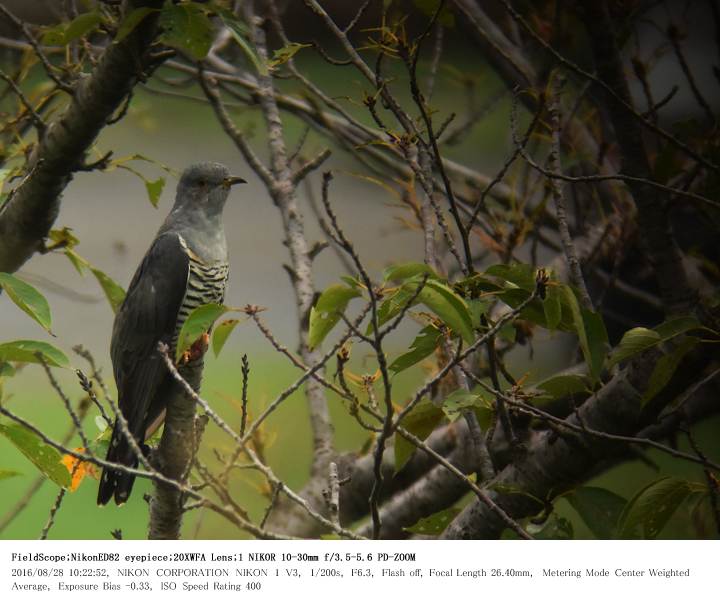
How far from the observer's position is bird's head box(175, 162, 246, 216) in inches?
53.9

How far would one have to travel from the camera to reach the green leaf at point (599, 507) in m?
0.99

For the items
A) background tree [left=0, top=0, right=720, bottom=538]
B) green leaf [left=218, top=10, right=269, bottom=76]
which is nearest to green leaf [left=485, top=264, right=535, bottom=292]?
background tree [left=0, top=0, right=720, bottom=538]

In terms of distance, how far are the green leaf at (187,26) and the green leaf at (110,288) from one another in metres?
0.36

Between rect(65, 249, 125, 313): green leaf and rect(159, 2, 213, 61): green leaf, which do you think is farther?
rect(65, 249, 125, 313): green leaf

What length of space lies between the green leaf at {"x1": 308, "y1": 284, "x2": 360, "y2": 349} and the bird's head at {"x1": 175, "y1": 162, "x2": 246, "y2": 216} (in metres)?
0.57

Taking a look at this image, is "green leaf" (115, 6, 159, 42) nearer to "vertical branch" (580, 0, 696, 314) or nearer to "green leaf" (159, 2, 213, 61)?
"green leaf" (159, 2, 213, 61)

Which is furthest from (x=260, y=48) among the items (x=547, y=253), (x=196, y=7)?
(x=547, y=253)

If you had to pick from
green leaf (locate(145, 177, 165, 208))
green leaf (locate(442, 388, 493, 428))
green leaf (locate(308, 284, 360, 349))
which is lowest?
green leaf (locate(442, 388, 493, 428))

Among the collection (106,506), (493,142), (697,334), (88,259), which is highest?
(493,142)

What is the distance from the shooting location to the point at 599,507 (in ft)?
3.27

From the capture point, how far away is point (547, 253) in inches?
61.5

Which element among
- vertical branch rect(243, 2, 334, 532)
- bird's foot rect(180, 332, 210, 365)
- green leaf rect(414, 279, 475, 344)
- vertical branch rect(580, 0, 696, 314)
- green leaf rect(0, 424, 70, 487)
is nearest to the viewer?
green leaf rect(414, 279, 475, 344)
